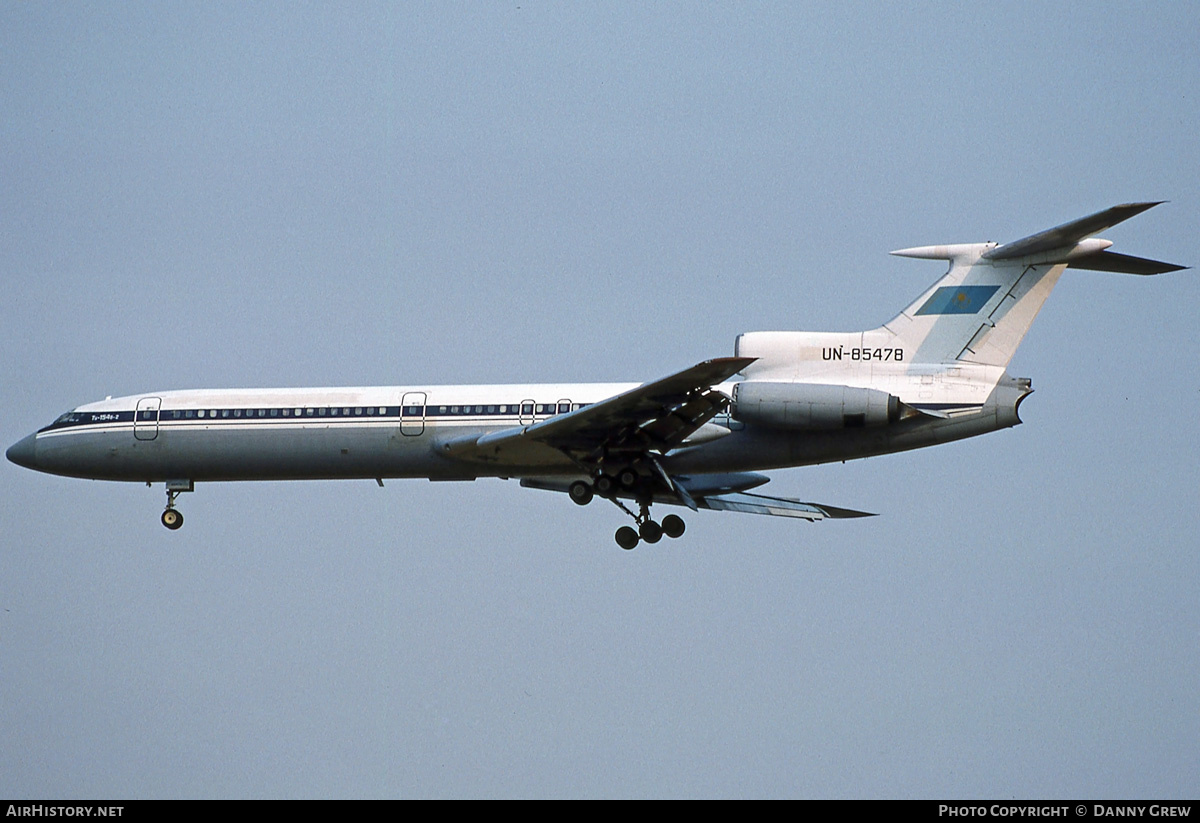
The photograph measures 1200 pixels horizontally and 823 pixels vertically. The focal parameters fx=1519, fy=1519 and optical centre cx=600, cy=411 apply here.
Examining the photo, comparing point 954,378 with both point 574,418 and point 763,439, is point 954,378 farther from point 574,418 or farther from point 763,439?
point 574,418

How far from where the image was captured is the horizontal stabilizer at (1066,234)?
81.7 ft

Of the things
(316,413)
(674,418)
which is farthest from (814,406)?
(316,413)

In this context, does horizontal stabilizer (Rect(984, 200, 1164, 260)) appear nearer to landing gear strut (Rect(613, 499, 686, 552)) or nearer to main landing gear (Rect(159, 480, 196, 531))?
landing gear strut (Rect(613, 499, 686, 552))

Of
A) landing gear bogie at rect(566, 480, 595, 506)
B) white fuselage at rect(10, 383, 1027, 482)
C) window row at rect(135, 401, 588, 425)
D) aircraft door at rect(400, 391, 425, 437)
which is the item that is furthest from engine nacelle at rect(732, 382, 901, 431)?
aircraft door at rect(400, 391, 425, 437)

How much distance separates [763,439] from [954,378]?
141 inches

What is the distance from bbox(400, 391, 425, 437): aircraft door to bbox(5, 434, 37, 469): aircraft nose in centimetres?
878

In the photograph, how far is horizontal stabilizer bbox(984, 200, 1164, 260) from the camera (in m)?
24.9

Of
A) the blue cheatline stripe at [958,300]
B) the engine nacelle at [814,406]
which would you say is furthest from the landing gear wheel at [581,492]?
the blue cheatline stripe at [958,300]

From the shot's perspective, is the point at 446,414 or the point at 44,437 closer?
the point at 446,414

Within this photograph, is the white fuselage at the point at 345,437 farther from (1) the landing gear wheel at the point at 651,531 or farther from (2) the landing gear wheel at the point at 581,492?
(1) the landing gear wheel at the point at 651,531
